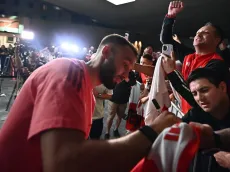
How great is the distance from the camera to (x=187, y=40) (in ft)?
73.3

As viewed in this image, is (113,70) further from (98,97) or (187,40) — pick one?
(187,40)

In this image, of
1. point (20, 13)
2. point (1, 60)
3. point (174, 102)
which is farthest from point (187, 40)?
point (174, 102)

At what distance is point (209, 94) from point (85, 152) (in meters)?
1.19

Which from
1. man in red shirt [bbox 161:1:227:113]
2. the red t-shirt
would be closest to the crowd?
the red t-shirt

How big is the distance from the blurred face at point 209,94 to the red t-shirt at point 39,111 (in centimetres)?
100

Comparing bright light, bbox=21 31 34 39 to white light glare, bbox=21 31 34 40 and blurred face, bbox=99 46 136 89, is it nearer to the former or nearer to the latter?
white light glare, bbox=21 31 34 40

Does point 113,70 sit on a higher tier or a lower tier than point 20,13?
lower

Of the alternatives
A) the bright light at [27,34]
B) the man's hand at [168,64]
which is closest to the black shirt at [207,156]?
the man's hand at [168,64]

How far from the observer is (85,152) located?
769 millimetres

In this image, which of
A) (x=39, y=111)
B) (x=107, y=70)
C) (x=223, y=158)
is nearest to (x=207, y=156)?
(x=223, y=158)

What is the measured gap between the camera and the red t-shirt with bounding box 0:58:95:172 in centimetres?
83

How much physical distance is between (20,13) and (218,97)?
63.5ft

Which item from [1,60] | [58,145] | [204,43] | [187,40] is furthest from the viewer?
[187,40]

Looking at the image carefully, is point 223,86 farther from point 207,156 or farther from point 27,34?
point 27,34
